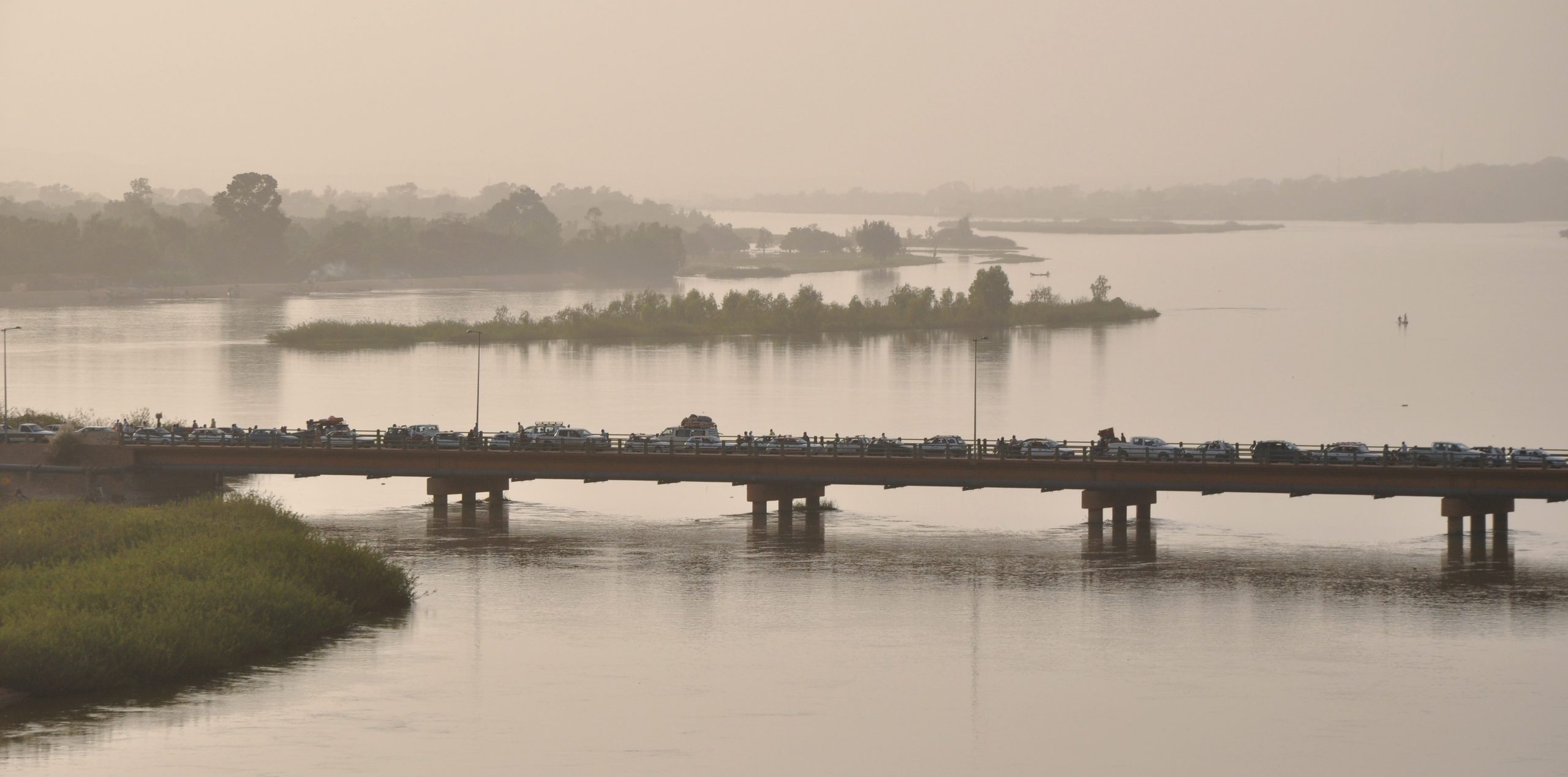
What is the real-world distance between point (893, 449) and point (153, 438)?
35.5 metres

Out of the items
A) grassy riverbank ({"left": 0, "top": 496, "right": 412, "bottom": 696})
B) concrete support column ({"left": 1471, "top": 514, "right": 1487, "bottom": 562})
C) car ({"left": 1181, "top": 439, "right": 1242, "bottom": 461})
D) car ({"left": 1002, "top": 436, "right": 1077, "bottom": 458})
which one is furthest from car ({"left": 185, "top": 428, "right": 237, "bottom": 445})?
concrete support column ({"left": 1471, "top": 514, "right": 1487, "bottom": 562})

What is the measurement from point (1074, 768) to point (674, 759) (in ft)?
34.8

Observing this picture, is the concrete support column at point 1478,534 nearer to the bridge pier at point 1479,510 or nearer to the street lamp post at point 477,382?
the bridge pier at point 1479,510

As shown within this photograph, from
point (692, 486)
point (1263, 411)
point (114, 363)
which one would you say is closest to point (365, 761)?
point (692, 486)

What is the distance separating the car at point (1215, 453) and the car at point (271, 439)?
40387 millimetres

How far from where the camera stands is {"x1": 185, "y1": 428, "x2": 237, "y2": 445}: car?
93.7 meters

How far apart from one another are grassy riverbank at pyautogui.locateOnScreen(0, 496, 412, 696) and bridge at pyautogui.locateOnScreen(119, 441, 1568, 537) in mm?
10454

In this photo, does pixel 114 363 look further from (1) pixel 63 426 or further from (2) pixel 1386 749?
(2) pixel 1386 749

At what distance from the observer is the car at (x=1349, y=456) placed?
82.7m

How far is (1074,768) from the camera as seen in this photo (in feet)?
175

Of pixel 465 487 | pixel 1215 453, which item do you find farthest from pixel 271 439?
pixel 1215 453

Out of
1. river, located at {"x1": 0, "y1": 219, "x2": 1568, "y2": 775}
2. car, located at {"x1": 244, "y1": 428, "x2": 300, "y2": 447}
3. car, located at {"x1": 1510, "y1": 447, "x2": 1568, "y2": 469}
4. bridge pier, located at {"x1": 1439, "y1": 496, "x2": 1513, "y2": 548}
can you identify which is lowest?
river, located at {"x1": 0, "y1": 219, "x2": 1568, "y2": 775}

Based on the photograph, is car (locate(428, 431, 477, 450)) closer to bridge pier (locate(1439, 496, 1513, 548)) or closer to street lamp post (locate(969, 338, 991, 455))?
street lamp post (locate(969, 338, 991, 455))

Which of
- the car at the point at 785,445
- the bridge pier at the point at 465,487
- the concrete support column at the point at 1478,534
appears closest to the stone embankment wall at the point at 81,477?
the bridge pier at the point at 465,487
